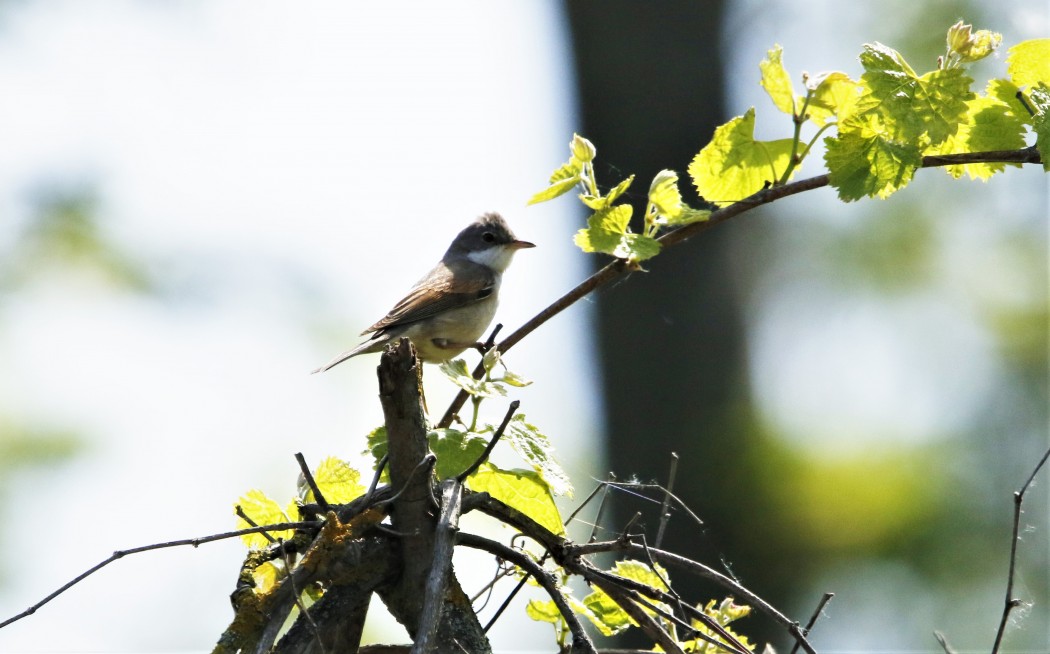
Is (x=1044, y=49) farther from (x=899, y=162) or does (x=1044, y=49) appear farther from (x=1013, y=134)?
(x=899, y=162)

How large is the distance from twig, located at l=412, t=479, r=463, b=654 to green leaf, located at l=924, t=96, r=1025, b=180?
1.21m

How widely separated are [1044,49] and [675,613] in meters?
1.36

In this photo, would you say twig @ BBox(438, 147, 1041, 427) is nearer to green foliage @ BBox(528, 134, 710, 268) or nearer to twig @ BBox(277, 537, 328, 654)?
green foliage @ BBox(528, 134, 710, 268)

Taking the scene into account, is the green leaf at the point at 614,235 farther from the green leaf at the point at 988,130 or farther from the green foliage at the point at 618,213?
the green leaf at the point at 988,130

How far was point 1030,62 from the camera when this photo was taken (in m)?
2.08

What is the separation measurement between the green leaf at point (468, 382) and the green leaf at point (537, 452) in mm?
73

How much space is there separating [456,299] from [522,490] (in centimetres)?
353

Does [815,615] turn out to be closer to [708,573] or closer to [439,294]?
[708,573]

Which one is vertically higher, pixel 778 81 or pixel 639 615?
pixel 778 81

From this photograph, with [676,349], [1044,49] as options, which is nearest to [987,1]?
[676,349]

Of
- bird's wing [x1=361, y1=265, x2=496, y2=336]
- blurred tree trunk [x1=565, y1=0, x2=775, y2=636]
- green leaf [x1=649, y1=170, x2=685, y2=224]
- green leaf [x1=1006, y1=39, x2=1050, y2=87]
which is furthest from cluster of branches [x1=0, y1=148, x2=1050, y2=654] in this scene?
blurred tree trunk [x1=565, y1=0, x2=775, y2=636]

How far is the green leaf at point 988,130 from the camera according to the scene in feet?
6.80

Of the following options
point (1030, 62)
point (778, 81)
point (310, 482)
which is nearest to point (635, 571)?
point (310, 482)

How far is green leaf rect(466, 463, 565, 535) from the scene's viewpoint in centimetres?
190
